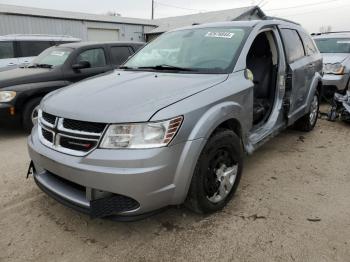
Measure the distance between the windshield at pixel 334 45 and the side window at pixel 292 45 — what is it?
4.37 m

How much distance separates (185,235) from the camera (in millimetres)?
2727

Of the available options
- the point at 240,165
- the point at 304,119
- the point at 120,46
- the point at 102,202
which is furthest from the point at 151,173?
the point at 120,46

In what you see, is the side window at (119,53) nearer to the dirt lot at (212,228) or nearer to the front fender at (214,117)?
the dirt lot at (212,228)

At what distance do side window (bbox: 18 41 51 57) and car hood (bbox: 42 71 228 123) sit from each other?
7.79 m

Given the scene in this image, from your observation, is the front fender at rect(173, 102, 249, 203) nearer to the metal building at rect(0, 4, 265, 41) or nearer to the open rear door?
the open rear door

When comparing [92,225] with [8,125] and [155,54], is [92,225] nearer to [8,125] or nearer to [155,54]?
[155,54]

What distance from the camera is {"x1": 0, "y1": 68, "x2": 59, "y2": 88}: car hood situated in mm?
5550

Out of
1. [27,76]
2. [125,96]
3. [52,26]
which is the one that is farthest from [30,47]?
[52,26]

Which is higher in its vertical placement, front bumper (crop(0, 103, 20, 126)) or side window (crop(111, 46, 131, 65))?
side window (crop(111, 46, 131, 65))

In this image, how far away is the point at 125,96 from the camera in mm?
2676

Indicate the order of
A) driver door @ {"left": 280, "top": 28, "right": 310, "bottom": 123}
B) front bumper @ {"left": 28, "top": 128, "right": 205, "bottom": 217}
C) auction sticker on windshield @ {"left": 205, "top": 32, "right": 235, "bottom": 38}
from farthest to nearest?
driver door @ {"left": 280, "top": 28, "right": 310, "bottom": 123} → auction sticker on windshield @ {"left": 205, "top": 32, "right": 235, "bottom": 38} → front bumper @ {"left": 28, "top": 128, "right": 205, "bottom": 217}

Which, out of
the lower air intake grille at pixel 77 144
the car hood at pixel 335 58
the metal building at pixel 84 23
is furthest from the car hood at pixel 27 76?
the metal building at pixel 84 23

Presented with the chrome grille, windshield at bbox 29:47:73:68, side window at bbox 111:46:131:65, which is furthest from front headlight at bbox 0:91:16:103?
the chrome grille

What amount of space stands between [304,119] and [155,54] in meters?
3.00
